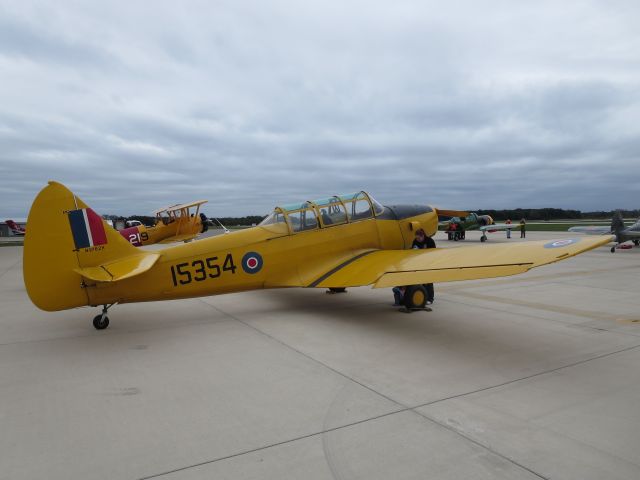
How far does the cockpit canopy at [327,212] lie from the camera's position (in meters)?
8.74

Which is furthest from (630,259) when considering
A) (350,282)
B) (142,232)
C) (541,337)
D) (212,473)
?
(142,232)

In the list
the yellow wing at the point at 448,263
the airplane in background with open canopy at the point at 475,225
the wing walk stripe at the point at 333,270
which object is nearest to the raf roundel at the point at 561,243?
the yellow wing at the point at 448,263

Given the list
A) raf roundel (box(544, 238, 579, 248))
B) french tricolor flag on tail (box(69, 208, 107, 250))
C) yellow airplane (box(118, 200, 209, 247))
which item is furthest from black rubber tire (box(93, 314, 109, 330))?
yellow airplane (box(118, 200, 209, 247))

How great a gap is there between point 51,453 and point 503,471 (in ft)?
11.2

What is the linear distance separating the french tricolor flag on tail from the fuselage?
722 mm

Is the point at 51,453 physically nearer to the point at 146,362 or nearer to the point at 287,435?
the point at 287,435

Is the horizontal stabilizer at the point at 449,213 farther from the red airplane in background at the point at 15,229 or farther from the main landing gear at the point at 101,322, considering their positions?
the red airplane in background at the point at 15,229

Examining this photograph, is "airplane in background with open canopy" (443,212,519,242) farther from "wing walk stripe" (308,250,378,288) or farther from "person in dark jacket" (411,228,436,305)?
"wing walk stripe" (308,250,378,288)

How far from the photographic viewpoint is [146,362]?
5.48 meters

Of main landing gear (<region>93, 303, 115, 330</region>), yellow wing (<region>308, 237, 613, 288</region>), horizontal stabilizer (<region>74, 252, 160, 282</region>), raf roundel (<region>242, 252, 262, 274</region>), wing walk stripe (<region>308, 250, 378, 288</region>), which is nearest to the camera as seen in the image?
yellow wing (<region>308, 237, 613, 288</region>)

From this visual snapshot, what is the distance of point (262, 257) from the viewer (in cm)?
809

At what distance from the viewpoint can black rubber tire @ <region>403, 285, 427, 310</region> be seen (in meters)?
8.27

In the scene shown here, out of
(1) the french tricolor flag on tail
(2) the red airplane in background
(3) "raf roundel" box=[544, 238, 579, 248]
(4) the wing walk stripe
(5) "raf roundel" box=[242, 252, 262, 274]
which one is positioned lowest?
Answer: (4) the wing walk stripe

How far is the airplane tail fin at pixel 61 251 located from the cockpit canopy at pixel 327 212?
3.32 m
